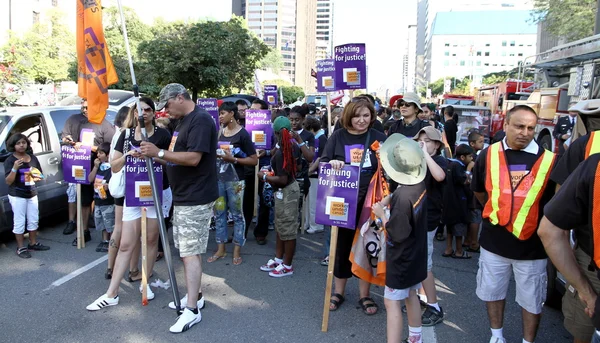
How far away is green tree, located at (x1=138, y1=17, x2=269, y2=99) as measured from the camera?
67.2ft

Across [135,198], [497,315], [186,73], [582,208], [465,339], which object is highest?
[186,73]

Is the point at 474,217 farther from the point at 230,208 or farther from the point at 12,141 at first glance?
the point at 12,141

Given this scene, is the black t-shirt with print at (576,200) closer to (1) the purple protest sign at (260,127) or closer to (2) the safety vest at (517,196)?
(2) the safety vest at (517,196)

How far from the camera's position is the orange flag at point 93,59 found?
155 inches

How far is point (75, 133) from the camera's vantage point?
6.61 m

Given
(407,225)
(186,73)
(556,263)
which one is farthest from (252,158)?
(186,73)

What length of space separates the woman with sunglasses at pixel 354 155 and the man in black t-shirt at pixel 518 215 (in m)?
1.05

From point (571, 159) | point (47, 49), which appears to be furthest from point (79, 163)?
point (47, 49)

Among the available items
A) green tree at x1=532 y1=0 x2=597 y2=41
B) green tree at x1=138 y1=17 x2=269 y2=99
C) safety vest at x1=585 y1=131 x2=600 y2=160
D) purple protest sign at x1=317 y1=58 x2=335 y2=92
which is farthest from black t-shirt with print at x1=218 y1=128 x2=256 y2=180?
green tree at x1=532 y1=0 x2=597 y2=41

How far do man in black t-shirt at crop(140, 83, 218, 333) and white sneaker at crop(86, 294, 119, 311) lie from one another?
793mm

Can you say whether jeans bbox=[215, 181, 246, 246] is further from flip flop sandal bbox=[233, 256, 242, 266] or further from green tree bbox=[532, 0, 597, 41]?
green tree bbox=[532, 0, 597, 41]

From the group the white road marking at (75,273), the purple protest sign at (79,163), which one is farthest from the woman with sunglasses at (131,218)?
the purple protest sign at (79,163)

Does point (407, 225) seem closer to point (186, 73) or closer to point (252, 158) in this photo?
point (252, 158)

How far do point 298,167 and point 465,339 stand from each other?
2.60m
